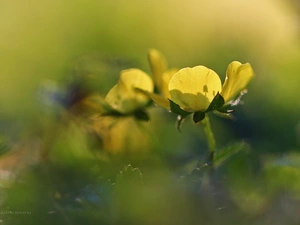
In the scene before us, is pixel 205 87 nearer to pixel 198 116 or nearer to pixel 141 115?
pixel 198 116

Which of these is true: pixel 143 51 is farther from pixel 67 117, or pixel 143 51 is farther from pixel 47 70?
pixel 67 117

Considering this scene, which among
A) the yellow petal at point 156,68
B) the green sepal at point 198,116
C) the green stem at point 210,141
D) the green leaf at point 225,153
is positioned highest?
the yellow petal at point 156,68

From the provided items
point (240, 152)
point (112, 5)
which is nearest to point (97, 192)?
point (240, 152)

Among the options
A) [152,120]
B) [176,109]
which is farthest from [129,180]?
[152,120]

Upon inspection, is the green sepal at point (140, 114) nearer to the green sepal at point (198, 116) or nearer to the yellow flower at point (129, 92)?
the yellow flower at point (129, 92)

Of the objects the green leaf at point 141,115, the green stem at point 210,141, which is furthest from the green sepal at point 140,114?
the green stem at point 210,141

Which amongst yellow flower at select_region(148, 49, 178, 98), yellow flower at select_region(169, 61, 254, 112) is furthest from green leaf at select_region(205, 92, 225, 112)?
yellow flower at select_region(148, 49, 178, 98)

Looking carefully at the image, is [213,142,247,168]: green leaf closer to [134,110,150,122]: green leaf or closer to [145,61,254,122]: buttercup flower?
[145,61,254,122]: buttercup flower
